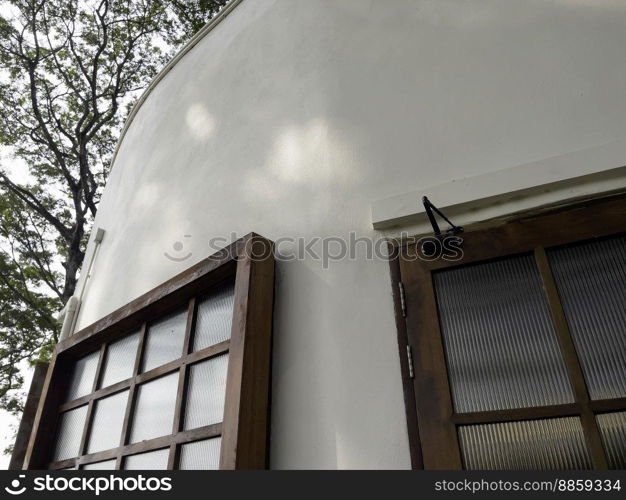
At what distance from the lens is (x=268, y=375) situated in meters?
1.56

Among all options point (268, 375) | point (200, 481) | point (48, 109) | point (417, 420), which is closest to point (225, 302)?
point (268, 375)

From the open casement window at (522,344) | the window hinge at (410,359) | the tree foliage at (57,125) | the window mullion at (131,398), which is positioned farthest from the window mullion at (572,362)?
the tree foliage at (57,125)

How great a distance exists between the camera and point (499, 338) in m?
1.36

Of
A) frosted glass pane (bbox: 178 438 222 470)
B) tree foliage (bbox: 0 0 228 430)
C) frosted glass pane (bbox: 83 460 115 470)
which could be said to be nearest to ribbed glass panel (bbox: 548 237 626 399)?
frosted glass pane (bbox: 178 438 222 470)

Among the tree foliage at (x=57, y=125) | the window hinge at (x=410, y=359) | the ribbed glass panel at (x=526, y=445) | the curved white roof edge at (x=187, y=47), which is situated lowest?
the ribbed glass panel at (x=526, y=445)

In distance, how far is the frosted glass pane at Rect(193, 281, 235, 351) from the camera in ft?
5.85

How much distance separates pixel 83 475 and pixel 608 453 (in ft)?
5.25

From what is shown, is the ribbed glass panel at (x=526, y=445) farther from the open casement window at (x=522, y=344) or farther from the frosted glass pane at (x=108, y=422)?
the frosted glass pane at (x=108, y=422)

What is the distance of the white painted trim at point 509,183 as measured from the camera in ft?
4.65

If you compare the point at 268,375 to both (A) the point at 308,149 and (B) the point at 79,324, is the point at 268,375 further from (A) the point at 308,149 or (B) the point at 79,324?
(B) the point at 79,324

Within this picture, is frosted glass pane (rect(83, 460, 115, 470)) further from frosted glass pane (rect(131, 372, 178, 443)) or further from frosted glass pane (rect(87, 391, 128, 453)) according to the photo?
frosted glass pane (rect(131, 372, 178, 443))

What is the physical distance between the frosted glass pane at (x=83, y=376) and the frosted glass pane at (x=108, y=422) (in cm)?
21

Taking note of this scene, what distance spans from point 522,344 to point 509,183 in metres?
0.52

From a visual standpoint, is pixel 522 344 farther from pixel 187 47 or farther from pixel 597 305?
pixel 187 47
